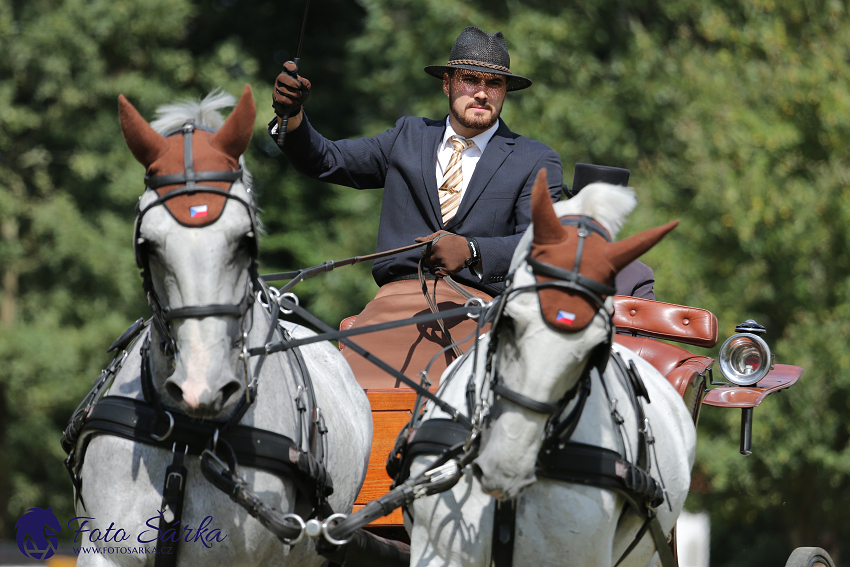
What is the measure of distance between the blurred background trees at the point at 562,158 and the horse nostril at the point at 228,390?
7.71 m

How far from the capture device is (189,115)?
11.4 feet

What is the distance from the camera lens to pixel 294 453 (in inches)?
139

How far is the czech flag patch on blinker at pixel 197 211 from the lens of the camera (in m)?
3.08

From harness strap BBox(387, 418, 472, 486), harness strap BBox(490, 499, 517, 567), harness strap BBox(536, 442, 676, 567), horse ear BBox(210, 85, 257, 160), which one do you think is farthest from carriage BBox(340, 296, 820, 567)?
horse ear BBox(210, 85, 257, 160)

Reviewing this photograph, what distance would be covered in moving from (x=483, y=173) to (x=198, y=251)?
7.18ft

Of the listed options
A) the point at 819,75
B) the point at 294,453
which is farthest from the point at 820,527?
the point at 294,453

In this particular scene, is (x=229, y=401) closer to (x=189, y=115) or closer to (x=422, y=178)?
(x=189, y=115)

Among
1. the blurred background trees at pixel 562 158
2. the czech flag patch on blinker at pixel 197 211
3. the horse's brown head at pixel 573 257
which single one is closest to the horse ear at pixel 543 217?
the horse's brown head at pixel 573 257

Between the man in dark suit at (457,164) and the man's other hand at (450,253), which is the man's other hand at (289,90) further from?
the man's other hand at (450,253)

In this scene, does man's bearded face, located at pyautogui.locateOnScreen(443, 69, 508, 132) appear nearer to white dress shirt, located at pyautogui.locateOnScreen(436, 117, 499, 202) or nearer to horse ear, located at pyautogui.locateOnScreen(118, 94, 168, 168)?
white dress shirt, located at pyautogui.locateOnScreen(436, 117, 499, 202)

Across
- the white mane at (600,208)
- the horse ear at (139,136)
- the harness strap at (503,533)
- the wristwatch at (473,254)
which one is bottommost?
the harness strap at (503,533)

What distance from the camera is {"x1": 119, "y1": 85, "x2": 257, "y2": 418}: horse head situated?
3049mm

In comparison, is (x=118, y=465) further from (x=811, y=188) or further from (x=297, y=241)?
(x=297, y=241)

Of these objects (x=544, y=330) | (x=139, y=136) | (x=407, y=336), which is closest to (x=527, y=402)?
(x=544, y=330)
